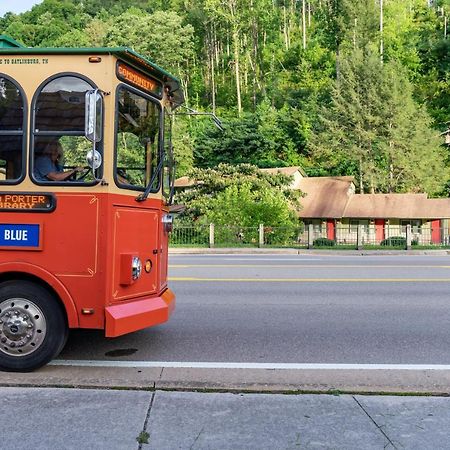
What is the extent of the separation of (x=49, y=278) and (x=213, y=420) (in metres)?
2.11

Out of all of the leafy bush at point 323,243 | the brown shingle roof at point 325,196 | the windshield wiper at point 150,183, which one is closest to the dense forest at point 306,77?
the brown shingle roof at point 325,196

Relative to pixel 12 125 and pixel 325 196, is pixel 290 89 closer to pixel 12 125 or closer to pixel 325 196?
pixel 325 196

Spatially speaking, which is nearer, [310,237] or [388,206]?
[310,237]

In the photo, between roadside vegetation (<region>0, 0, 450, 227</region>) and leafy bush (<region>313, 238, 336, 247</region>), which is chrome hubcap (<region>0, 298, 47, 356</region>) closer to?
leafy bush (<region>313, 238, 336, 247</region>)

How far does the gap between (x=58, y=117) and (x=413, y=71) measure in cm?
6571

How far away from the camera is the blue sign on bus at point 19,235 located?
5441 mm

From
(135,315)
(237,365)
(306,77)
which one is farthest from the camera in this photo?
(306,77)

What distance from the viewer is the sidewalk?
401 centimetres

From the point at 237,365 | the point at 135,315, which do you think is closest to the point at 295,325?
the point at 237,365

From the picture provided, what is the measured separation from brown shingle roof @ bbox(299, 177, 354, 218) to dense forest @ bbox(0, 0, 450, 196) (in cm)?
274

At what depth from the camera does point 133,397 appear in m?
4.86

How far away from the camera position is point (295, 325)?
7988mm

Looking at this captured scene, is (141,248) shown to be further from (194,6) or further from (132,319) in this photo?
(194,6)

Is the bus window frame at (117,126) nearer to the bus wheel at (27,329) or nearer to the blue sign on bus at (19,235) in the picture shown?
the blue sign on bus at (19,235)
